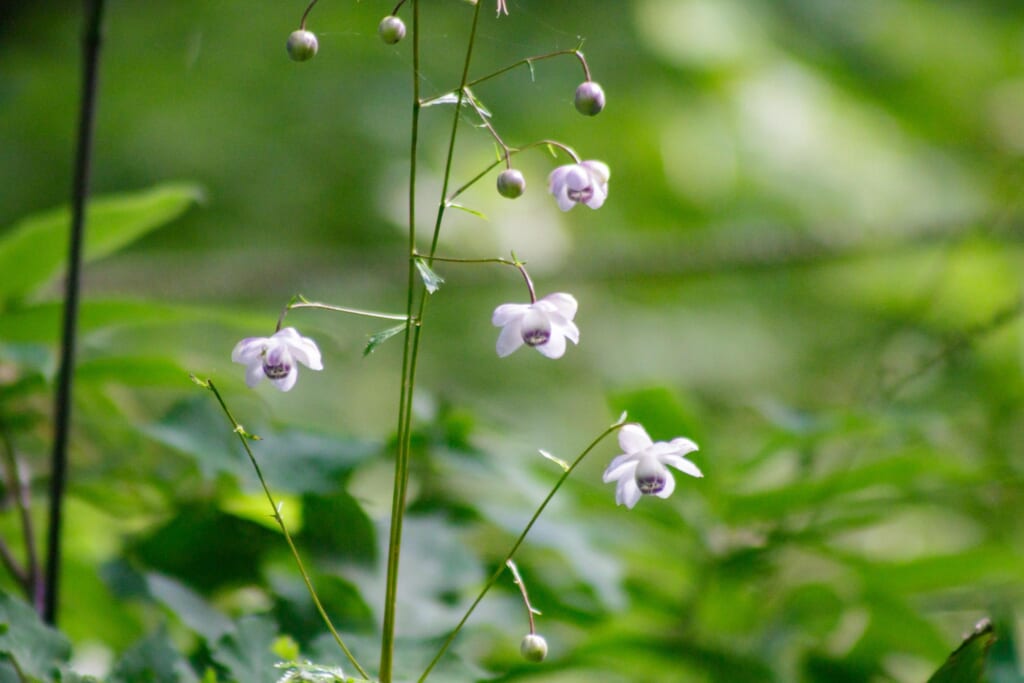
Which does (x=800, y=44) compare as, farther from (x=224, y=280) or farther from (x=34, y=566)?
(x=34, y=566)

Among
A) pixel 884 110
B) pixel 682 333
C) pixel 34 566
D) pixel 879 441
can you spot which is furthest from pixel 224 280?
pixel 884 110

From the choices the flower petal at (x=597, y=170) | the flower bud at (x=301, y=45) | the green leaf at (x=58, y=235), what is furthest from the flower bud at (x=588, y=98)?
the green leaf at (x=58, y=235)

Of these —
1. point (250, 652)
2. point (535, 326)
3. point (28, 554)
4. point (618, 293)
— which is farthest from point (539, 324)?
point (618, 293)

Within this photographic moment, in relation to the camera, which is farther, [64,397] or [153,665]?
[64,397]

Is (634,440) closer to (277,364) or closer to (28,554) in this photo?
(277,364)

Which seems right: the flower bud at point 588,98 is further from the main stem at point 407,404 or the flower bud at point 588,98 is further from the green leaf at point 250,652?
the green leaf at point 250,652

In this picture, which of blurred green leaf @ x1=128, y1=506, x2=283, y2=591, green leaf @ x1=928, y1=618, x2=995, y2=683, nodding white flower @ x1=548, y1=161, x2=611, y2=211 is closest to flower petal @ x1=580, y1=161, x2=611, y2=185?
nodding white flower @ x1=548, y1=161, x2=611, y2=211
